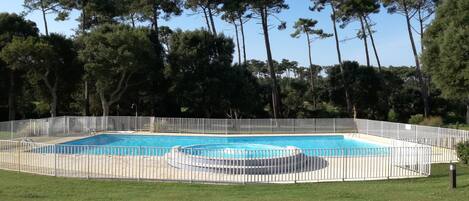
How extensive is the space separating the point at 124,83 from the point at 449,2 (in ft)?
70.1

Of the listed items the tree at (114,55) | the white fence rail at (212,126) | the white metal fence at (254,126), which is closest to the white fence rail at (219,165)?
the white fence rail at (212,126)

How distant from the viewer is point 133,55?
29.8 m

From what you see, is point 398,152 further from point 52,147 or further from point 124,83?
point 124,83

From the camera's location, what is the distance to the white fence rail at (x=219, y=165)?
13.0 metres

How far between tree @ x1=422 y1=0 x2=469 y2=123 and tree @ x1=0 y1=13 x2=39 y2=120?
82.4 feet

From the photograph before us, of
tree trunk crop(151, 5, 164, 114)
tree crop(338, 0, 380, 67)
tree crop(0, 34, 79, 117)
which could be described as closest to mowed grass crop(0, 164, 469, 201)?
tree crop(0, 34, 79, 117)

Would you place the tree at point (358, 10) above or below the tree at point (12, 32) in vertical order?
above

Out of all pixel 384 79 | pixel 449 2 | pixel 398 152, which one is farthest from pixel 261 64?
pixel 398 152

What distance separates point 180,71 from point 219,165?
19.0 m

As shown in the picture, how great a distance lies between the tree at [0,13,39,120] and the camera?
98.6ft

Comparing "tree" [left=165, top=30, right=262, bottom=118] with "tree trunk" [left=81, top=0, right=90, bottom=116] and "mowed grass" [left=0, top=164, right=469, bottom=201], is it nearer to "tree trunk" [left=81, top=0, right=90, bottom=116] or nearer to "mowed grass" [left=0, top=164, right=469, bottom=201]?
"tree trunk" [left=81, top=0, right=90, bottom=116]

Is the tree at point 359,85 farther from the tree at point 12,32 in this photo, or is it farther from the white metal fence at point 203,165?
the tree at point 12,32

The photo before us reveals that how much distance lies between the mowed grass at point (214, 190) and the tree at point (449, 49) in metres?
10.9

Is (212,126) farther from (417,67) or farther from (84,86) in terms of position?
(417,67)
